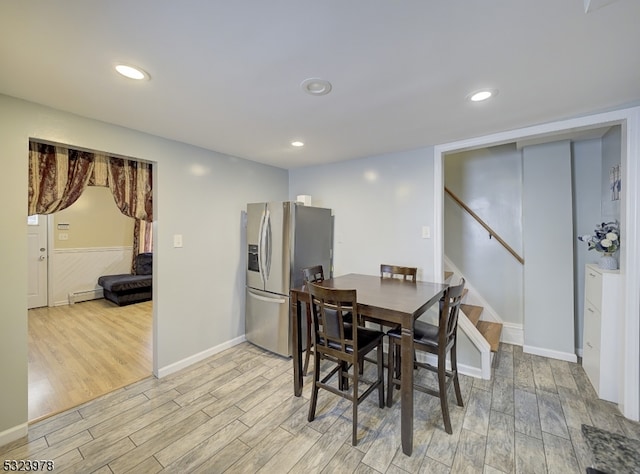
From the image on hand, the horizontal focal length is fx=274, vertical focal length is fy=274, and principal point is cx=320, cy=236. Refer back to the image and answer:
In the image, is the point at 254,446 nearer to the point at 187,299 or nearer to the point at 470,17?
the point at 187,299

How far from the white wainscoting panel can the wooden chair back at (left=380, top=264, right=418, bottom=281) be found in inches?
221

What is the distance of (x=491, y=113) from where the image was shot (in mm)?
2094

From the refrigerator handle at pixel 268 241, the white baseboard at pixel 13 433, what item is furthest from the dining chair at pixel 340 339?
the white baseboard at pixel 13 433

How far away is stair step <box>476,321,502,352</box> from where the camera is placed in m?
2.92

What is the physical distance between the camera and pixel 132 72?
5.08 ft

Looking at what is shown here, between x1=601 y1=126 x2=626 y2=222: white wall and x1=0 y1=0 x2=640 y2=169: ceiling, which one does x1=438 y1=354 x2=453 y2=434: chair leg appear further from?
x1=601 y1=126 x2=626 y2=222: white wall

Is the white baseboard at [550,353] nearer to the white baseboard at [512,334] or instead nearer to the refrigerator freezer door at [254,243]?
the white baseboard at [512,334]

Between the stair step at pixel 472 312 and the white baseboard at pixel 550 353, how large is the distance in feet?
1.85

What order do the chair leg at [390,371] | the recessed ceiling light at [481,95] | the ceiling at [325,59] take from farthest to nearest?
the chair leg at [390,371]
the recessed ceiling light at [481,95]
the ceiling at [325,59]

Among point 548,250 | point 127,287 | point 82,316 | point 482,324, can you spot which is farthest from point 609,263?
point 82,316

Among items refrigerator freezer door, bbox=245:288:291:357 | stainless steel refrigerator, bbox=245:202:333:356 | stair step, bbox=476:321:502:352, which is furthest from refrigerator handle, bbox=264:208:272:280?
stair step, bbox=476:321:502:352

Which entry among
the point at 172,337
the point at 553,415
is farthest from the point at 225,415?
the point at 553,415

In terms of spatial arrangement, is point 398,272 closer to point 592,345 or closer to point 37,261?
point 592,345

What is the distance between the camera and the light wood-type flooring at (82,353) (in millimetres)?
2344
